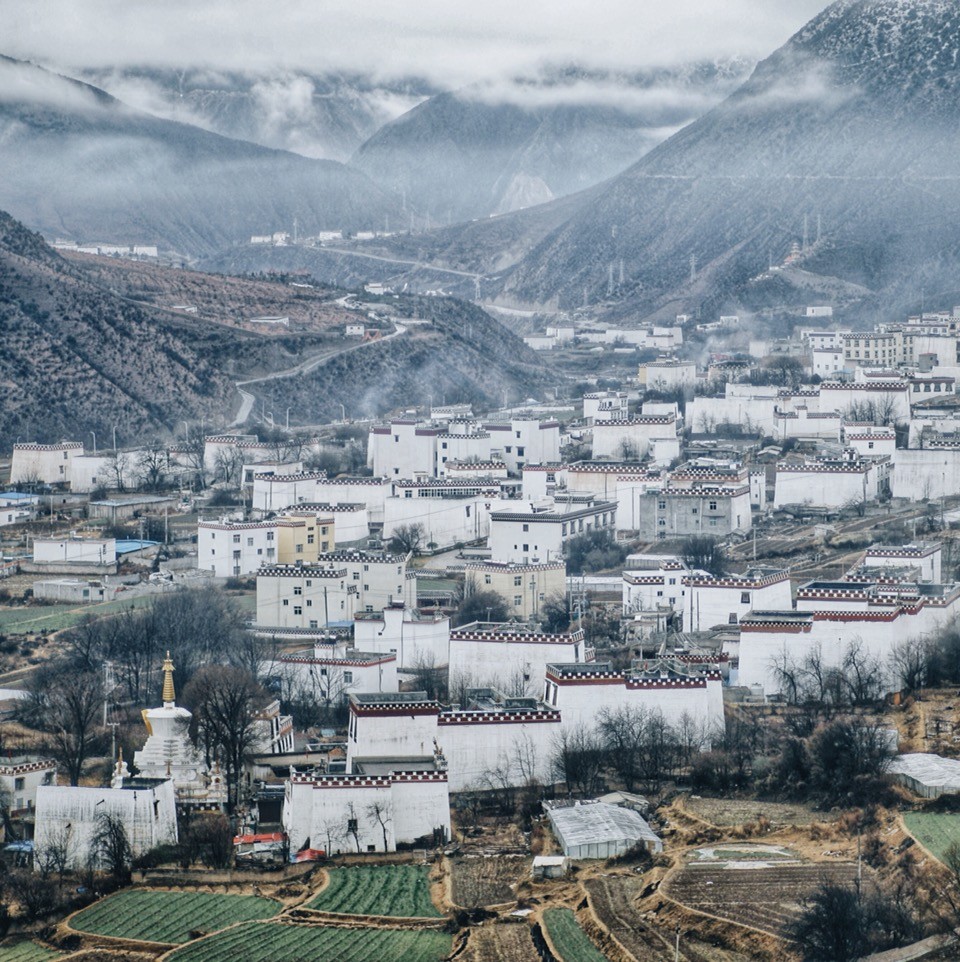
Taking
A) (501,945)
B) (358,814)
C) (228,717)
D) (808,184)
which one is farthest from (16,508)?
(808,184)

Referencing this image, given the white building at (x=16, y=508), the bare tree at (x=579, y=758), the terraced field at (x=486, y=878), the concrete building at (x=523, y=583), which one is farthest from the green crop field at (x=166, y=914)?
the white building at (x=16, y=508)

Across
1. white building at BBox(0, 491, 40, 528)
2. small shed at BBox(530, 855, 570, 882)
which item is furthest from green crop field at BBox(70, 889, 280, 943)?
white building at BBox(0, 491, 40, 528)

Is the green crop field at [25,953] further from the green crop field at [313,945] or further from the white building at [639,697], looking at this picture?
the white building at [639,697]

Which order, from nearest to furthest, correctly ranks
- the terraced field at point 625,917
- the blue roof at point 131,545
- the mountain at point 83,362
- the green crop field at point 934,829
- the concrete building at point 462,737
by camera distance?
the terraced field at point 625,917, the green crop field at point 934,829, the concrete building at point 462,737, the blue roof at point 131,545, the mountain at point 83,362

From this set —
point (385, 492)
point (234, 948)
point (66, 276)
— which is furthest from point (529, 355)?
point (234, 948)

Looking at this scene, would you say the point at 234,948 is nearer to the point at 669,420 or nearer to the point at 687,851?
the point at 687,851
